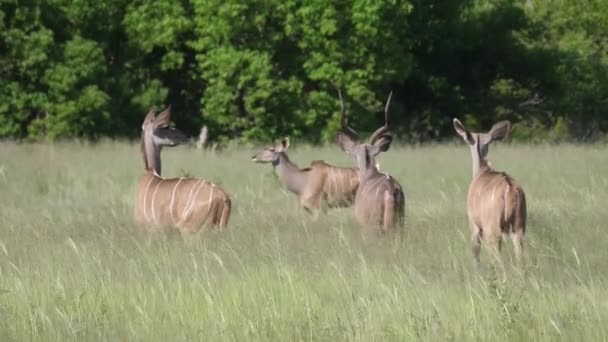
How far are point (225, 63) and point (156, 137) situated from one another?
19820 mm

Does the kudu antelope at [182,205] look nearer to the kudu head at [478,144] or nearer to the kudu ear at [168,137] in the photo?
the kudu ear at [168,137]

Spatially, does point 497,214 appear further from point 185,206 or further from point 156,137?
point 156,137

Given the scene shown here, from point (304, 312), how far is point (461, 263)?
1919mm

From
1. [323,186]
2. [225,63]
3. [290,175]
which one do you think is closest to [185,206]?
[323,186]

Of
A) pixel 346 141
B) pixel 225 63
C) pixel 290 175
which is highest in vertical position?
pixel 346 141

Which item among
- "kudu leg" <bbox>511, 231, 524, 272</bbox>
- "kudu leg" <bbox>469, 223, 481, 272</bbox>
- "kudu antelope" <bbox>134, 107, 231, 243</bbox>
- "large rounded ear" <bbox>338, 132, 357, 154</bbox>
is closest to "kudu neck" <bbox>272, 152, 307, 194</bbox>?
"large rounded ear" <bbox>338, 132, 357, 154</bbox>

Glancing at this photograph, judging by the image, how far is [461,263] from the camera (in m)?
8.47

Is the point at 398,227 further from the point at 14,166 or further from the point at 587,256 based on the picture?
the point at 14,166

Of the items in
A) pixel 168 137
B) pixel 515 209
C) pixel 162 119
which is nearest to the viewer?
pixel 515 209

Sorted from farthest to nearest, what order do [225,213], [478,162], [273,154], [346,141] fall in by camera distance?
[273,154] → [346,141] → [478,162] → [225,213]

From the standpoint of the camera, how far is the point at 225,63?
30.4 meters

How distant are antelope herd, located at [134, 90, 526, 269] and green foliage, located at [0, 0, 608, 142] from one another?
18489mm

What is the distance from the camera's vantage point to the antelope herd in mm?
8703

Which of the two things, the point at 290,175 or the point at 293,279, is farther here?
the point at 290,175
